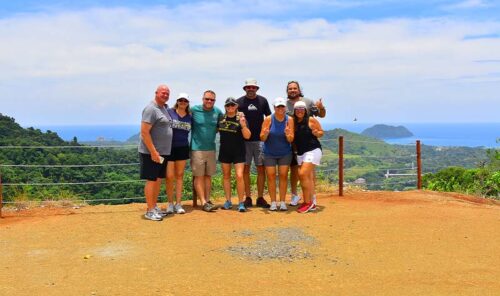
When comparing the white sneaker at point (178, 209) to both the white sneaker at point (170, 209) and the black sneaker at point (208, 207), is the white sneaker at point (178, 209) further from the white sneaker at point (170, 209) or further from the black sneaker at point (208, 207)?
the black sneaker at point (208, 207)

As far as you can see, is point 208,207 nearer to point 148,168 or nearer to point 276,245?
point 148,168

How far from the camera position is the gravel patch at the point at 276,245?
17.9 ft

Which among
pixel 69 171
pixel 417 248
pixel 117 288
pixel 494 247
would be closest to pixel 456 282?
pixel 417 248

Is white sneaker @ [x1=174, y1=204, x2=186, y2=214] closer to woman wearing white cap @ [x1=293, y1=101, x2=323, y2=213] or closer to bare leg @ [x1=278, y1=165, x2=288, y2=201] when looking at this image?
bare leg @ [x1=278, y1=165, x2=288, y2=201]

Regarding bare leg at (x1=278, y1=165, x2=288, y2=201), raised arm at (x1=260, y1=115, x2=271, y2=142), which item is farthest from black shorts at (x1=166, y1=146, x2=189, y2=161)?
bare leg at (x1=278, y1=165, x2=288, y2=201)

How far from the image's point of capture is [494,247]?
580 cm

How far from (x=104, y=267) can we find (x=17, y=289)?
87cm

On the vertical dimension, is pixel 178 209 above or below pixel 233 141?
below

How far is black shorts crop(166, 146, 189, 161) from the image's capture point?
718cm

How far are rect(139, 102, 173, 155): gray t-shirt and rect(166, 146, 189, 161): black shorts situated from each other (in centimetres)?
22

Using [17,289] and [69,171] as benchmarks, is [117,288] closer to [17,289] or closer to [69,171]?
[17,289]

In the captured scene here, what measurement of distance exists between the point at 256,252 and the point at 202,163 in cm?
227

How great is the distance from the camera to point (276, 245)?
229 inches

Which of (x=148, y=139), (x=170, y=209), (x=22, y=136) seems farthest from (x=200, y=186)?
(x=22, y=136)
